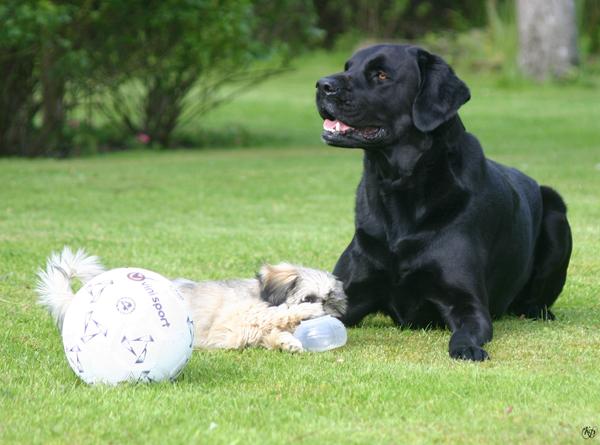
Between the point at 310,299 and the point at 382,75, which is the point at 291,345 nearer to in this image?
the point at 310,299

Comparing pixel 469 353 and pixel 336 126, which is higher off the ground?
pixel 336 126

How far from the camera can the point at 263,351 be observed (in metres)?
6.22

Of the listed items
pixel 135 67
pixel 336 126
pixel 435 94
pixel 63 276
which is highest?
pixel 435 94

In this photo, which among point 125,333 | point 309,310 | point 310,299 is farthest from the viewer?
point 310,299

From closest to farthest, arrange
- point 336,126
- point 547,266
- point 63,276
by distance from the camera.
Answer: point 63,276 < point 336,126 < point 547,266

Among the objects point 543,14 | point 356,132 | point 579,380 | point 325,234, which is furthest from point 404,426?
point 543,14

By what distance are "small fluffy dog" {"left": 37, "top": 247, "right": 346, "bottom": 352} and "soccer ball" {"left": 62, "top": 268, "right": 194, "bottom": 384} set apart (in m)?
0.88

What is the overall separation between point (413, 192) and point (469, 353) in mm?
1098

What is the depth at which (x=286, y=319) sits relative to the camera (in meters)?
6.40

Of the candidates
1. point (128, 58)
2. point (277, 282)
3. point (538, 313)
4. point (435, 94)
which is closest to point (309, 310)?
point (277, 282)

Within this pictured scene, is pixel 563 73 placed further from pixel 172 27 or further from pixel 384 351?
pixel 384 351

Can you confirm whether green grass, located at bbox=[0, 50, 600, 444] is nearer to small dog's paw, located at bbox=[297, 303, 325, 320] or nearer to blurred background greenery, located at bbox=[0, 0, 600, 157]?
small dog's paw, located at bbox=[297, 303, 325, 320]

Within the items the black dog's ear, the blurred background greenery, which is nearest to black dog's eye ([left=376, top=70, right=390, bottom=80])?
the black dog's ear

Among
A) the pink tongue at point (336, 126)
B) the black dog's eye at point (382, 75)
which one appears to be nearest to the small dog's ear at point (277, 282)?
the pink tongue at point (336, 126)
